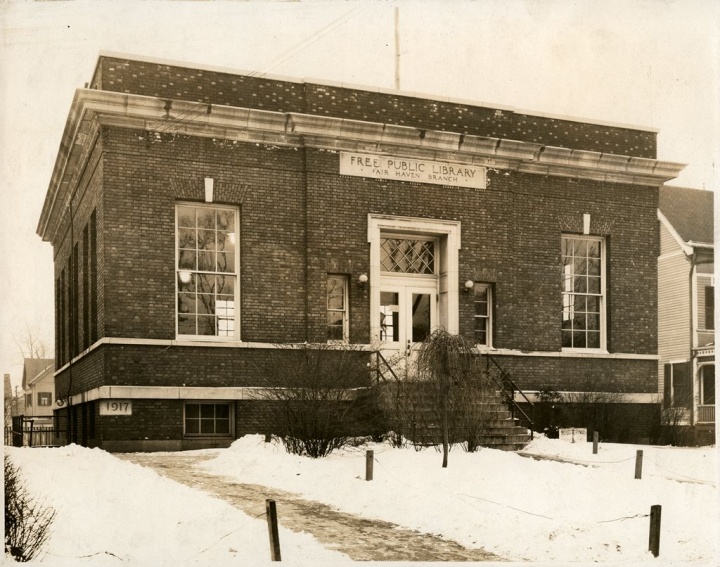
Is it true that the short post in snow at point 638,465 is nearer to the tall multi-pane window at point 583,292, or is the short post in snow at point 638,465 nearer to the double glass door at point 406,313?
the double glass door at point 406,313

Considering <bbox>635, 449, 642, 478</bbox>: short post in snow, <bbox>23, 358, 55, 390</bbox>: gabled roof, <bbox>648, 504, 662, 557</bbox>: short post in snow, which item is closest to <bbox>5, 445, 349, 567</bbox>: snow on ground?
<bbox>648, 504, 662, 557</bbox>: short post in snow

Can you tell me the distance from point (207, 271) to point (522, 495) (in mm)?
9268

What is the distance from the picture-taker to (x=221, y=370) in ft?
61.1

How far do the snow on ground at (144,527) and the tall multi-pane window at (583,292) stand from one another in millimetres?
12680

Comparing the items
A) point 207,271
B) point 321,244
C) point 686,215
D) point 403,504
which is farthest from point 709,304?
point 403,504

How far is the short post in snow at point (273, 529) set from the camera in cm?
852

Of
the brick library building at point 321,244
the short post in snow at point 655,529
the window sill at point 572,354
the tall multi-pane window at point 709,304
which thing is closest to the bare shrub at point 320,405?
the brick library building at point 321,244

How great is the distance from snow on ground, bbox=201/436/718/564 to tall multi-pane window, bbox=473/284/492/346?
4792 millimetres

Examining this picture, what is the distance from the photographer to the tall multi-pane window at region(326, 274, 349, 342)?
19.9 metres

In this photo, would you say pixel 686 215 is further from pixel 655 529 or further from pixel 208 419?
pixel 655 529

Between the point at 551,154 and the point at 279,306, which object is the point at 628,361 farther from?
the point at 279,306

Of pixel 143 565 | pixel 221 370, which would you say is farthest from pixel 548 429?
pixel 143 565

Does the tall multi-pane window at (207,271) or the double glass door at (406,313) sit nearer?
the tall multi-pane window at (207,271)

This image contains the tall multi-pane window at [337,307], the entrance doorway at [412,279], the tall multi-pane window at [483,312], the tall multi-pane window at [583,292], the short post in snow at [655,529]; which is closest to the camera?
the short post in snow at [655,529]
